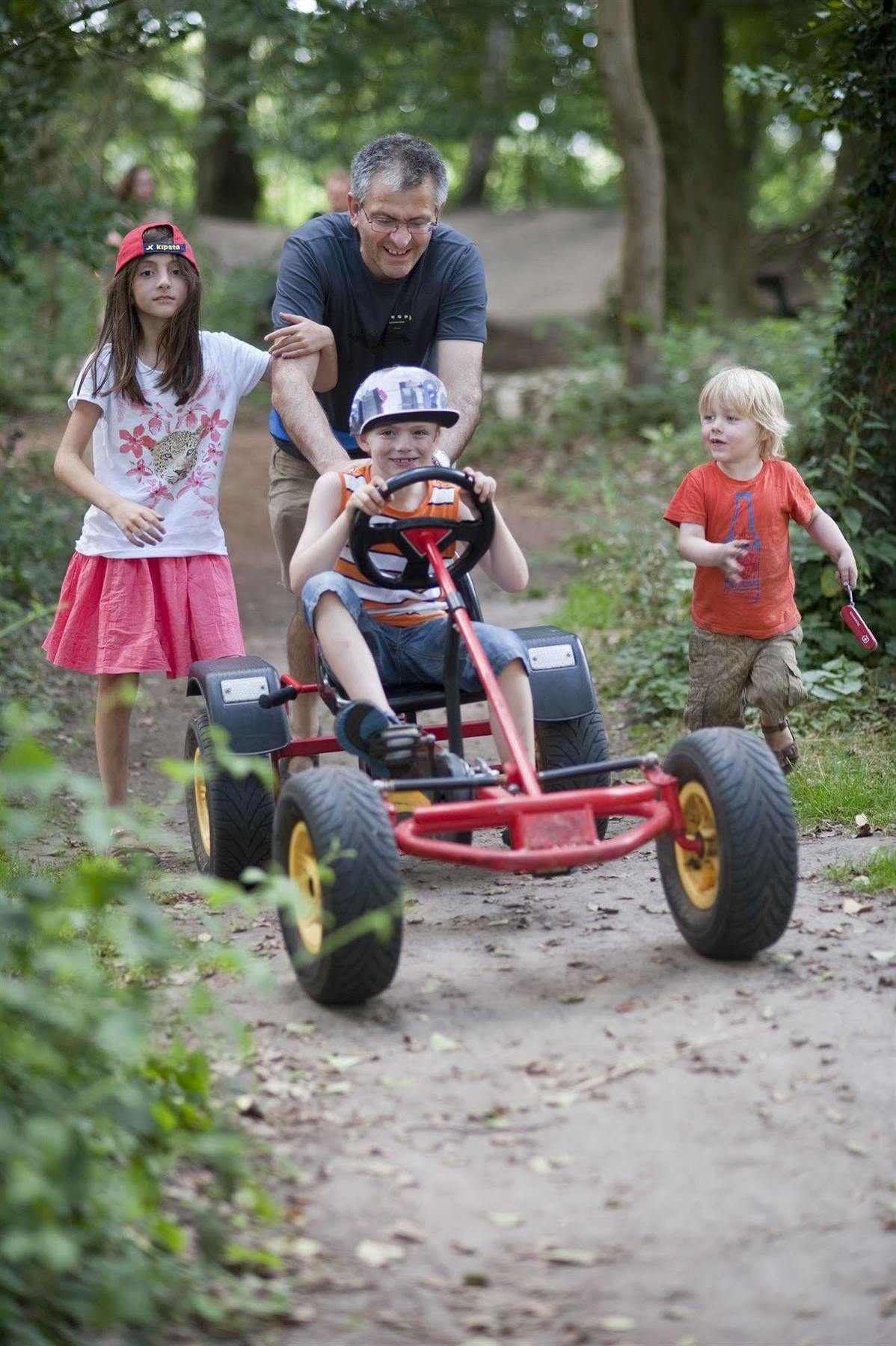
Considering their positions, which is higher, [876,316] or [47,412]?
[47,412]

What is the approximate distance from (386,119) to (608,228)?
15.5ft

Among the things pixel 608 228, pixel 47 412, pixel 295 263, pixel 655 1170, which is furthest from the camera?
pixel 608 228

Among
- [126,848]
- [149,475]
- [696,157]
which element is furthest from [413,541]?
[696,157]

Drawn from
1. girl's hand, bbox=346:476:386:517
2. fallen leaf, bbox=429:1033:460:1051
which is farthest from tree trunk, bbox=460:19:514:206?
fallen leaf, bbox=429:1033:460:1051

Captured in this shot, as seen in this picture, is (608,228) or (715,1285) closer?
(715,1285)

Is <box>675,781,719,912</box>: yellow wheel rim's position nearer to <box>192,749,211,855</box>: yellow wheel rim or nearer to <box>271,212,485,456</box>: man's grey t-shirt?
<box>192,749,211,855</box>: yellow wheel rim

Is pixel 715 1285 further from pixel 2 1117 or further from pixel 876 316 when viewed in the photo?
pixel 876 316

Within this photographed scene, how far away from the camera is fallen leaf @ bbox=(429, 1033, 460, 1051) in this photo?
3372 millimetres

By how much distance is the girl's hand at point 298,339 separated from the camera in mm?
4992

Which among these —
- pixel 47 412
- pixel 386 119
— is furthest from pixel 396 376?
pixel 386 119

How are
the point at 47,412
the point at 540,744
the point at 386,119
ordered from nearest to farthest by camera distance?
the point at 540,744
the point at 47,412
the point at 386,119

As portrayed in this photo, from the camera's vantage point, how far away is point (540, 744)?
15.5ft

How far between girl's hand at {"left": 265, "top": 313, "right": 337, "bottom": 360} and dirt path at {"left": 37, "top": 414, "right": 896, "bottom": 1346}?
1.91 meters

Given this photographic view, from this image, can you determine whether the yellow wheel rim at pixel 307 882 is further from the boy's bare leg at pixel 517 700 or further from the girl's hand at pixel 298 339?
the girl's hand at pixel 298 339
